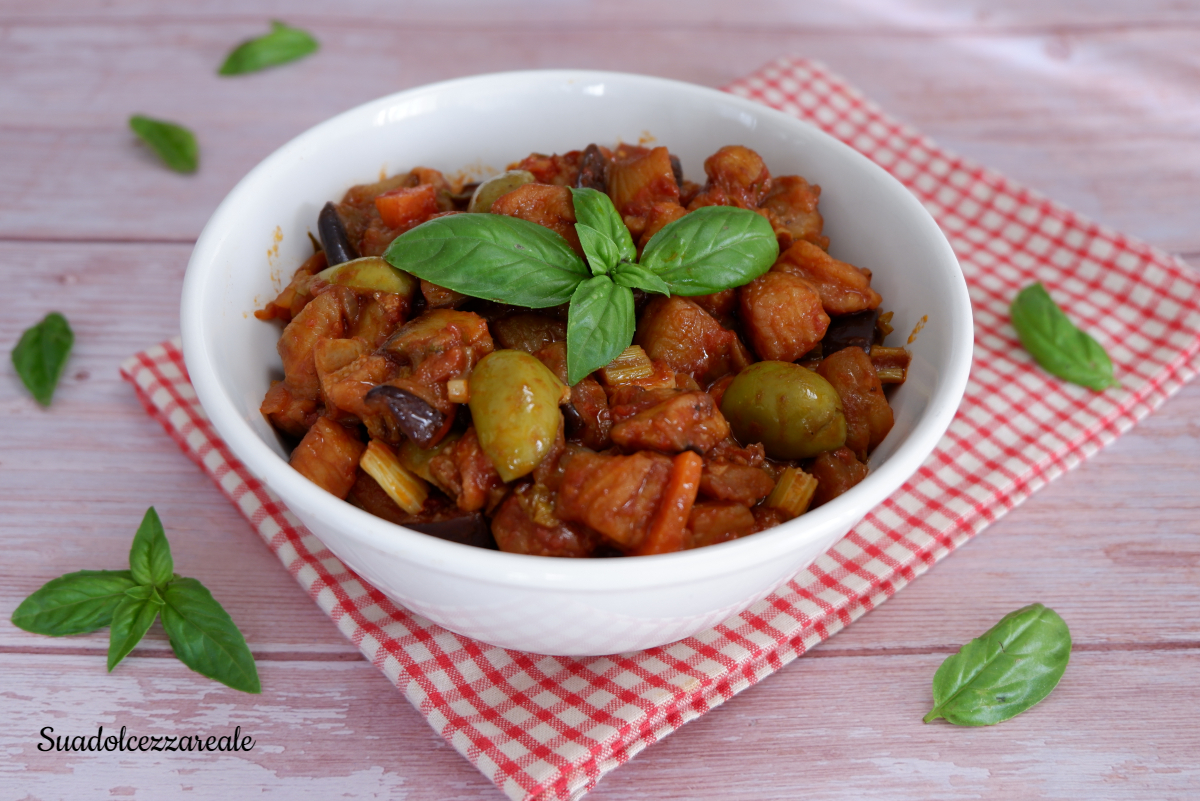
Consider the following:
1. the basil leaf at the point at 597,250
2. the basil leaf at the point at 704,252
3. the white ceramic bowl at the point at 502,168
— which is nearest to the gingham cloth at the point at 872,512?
the white ceramic bowl at the point at 502,168

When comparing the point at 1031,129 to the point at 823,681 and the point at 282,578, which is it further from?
the point at 282,578

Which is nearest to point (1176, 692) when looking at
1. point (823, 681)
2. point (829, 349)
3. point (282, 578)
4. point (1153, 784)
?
point (1153, 784)

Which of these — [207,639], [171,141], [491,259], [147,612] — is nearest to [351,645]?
[207,639]

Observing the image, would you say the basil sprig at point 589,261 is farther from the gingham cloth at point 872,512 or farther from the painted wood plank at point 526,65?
the painted wood plank at point 526,65

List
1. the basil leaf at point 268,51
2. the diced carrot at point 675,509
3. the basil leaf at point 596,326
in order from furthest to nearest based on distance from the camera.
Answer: the basil leaf at point 268,51, the basil leaf at point 596,326, the diced carrot at point 675,509

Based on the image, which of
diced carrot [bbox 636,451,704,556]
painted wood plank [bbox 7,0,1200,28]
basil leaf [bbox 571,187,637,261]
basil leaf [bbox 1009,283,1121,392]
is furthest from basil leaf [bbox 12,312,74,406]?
basil leaf [bbox 1009,283,1121,392]
